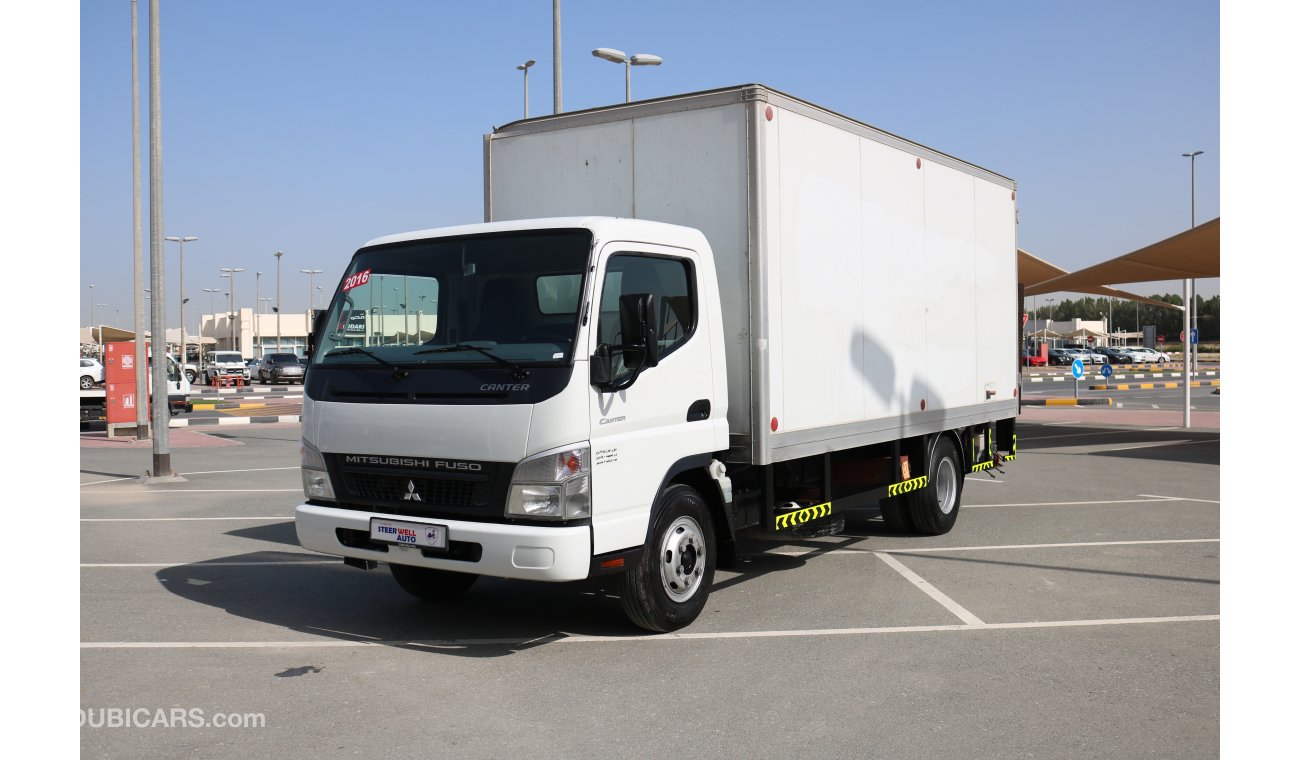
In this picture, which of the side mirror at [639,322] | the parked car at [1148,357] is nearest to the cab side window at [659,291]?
the side mirror at [639,322]

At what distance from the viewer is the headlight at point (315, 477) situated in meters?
6.55

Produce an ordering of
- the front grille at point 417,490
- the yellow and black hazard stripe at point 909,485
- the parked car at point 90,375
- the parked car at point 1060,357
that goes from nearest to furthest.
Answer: the front grille at point 417,490
the yellow and black hazard stripe at point 909,485
the parked car at point 90,375
the parked car at point 1060,357

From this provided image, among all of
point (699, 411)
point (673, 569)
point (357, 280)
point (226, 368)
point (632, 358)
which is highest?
point (357, 280)

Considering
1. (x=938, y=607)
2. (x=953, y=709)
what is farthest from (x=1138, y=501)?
(x=953, y=709)

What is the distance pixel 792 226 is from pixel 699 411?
1510mm

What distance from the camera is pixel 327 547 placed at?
21.1ft

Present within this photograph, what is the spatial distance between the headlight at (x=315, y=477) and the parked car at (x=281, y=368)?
47.6 metres

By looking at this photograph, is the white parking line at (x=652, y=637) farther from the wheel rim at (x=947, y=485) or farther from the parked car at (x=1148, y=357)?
the parked car at (x=1148, y=357)

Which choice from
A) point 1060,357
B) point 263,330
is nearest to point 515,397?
point 1060,357

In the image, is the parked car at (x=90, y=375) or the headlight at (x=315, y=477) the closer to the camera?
the headlight at (x=315, y=477)

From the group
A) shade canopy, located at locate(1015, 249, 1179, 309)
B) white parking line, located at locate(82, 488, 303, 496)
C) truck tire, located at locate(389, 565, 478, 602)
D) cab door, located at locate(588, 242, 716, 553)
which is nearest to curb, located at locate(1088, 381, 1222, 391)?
shade canopy, located at locate(1015, 249, 1179, 309)

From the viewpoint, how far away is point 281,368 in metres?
52.6

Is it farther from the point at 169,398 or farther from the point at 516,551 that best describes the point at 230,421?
the point at 516,551

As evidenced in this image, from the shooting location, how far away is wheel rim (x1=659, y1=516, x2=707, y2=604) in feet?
21.1
